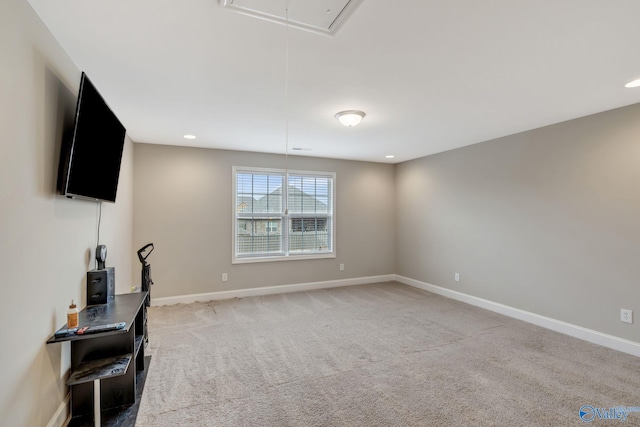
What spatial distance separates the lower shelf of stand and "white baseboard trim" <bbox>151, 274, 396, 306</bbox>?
2619 millimetres

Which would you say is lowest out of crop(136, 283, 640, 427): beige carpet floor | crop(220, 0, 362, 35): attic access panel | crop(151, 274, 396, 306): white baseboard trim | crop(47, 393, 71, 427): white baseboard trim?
crop(136, 283, 640, 427): beige carpet floor

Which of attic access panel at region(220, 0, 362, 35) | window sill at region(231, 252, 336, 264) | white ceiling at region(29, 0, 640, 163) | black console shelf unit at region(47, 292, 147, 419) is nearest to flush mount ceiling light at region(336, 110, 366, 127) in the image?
white ceiling at region(29, 0, 640, 163)

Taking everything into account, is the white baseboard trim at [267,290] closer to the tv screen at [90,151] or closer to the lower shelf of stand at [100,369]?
the tv screen at [90,151]

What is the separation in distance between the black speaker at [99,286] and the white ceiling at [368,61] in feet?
5.16

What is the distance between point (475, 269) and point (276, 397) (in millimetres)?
3612

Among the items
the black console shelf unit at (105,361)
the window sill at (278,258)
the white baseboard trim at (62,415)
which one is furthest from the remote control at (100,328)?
the window sill at (278,258)

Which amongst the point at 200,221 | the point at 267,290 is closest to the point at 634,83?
the point at 267,290

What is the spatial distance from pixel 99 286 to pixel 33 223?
0.97 metres

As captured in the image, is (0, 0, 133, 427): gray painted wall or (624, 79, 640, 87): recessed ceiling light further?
(624, 79, 640, 87): recessed ceiling light

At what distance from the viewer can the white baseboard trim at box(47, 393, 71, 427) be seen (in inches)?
72.7

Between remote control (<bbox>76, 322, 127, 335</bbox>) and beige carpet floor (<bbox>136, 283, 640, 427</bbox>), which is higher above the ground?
remote control (<bbox>76, 322, 127, 335</bbox>)

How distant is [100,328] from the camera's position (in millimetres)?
1856

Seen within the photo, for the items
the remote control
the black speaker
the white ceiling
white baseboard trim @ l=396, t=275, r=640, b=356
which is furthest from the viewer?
white baseboard trim @ l=396, t=275, r=640, b=356

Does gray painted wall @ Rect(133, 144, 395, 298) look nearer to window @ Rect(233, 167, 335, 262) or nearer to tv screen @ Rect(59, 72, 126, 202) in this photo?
window @ Rect(233, 167, 335, 262)
